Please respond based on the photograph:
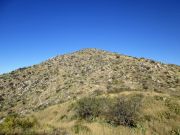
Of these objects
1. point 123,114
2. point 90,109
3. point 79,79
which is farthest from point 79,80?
point 123,114

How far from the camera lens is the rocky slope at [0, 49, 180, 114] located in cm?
3591

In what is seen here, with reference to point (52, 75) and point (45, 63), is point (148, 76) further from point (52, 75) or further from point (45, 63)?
point (45, 63)

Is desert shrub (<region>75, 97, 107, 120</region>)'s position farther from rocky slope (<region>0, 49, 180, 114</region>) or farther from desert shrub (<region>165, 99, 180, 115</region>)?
rocky slope (<region>0, 49, 180, 114</region>)

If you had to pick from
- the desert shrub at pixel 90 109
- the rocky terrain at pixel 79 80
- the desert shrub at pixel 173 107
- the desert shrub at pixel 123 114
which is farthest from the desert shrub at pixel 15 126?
the rocky terrain at pixel 79 80

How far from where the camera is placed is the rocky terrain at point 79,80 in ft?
116

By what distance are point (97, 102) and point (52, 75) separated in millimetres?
25346

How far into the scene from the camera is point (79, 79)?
4225cm

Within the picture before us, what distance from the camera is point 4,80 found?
5012cm

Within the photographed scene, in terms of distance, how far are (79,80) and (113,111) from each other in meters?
23.2

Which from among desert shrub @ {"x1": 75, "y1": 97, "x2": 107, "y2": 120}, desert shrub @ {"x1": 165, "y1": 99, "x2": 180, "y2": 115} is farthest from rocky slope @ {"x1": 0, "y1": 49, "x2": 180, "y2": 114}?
desert shrub @ {"x1": 75, "y1": 97, "x2": 107, "y2": 120}

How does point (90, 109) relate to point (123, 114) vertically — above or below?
above

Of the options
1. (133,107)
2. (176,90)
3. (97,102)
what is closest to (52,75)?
(176,90)

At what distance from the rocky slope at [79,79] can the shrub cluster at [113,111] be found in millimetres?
10794

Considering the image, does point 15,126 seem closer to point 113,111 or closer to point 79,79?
point 113,111
